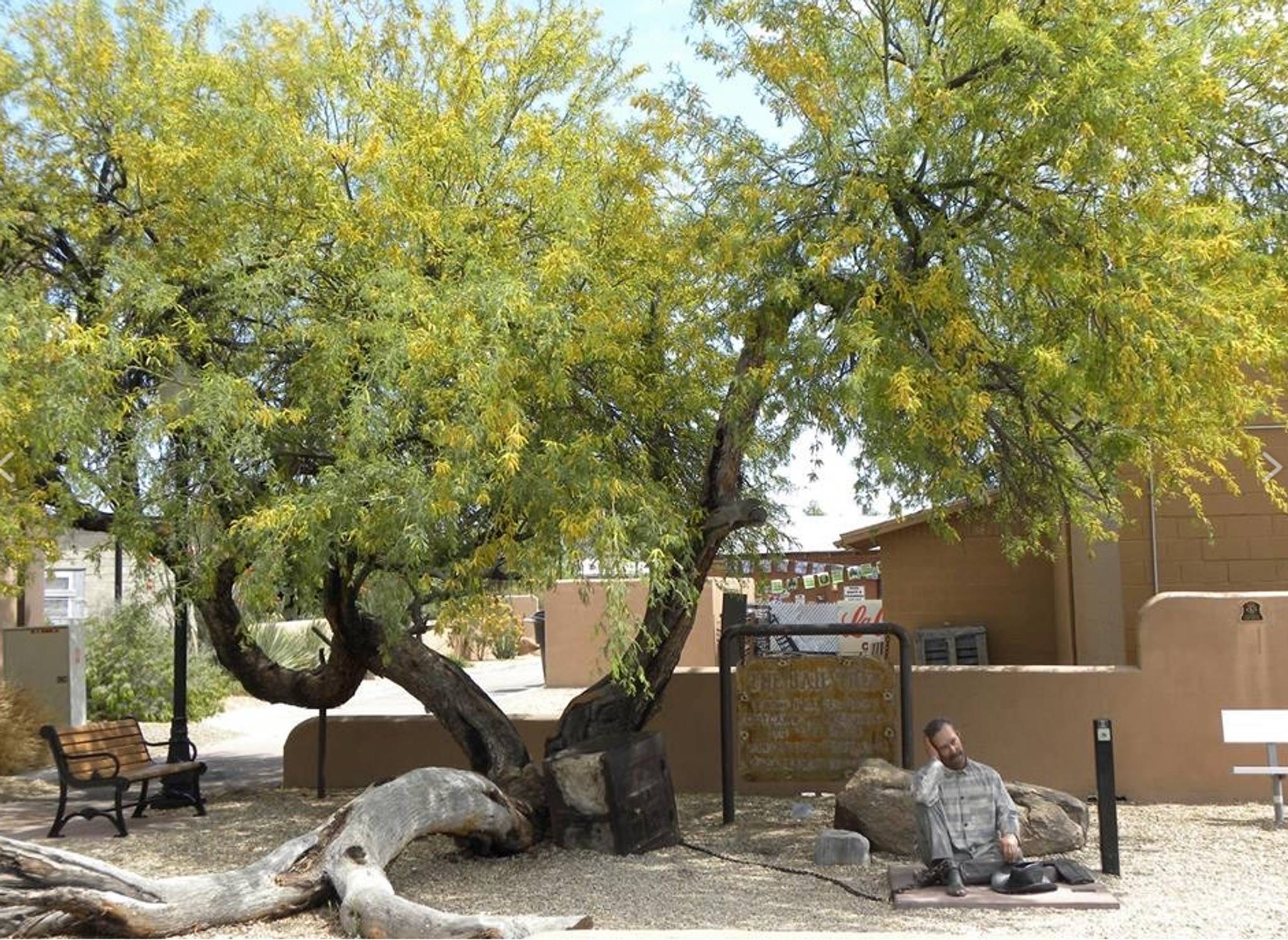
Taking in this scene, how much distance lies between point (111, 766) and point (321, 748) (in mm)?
2244

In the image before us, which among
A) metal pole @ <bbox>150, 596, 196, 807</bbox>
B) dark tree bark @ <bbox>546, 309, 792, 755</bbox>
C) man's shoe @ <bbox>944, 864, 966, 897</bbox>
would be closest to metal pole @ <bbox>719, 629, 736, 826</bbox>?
dark tree bark @ <bbox>546, 309, 792, 755</bbox>

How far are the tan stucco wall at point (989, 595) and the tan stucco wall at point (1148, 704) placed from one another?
7.50 meters

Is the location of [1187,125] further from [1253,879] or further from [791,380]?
[1253,879]

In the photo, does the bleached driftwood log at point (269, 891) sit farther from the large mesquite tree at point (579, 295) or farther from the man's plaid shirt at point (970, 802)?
the man's plaid shirt at point (970, 802)

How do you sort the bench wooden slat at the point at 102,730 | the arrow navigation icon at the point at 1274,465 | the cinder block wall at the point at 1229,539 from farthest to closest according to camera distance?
1. the cinder block wall at the point at 1229,539
2. the arrow navigation icon at the point at 1274,465
3. the bench wooden slat at the point at 102,730

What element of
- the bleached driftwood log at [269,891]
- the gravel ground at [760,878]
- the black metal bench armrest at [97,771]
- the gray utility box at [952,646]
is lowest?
the gravel ground at [760,878]

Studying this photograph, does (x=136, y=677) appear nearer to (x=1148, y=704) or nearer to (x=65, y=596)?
(x=65, y=596)

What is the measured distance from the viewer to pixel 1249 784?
12.9m

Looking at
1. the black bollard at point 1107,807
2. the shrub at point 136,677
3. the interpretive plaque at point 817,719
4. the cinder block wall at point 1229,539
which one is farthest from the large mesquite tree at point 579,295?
the shrub at point 136,677

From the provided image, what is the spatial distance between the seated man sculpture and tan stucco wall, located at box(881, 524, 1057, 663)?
40.0ft

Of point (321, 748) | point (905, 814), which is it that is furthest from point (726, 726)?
point (321, 748)

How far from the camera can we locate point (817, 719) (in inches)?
496

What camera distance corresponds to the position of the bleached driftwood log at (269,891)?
8047 millimetres

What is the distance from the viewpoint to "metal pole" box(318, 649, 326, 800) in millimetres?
14570
